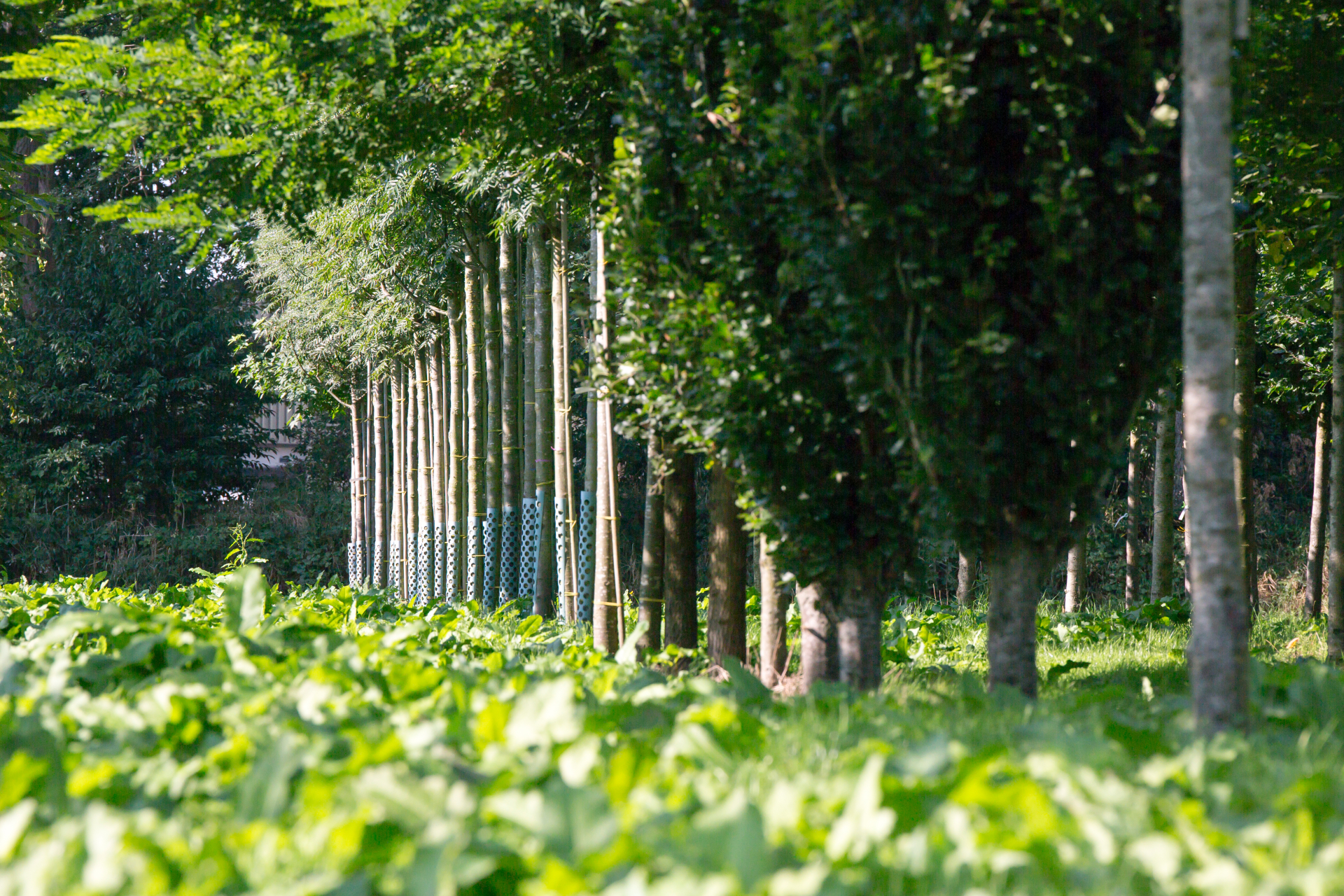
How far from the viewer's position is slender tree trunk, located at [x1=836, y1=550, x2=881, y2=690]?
401 cm

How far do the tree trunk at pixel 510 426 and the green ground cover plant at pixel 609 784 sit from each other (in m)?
6.43

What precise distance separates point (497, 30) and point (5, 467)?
720 inches

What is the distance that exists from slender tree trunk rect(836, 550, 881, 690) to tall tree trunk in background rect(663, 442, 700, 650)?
1411 millimetres

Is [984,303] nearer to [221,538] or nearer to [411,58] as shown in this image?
[411,58]

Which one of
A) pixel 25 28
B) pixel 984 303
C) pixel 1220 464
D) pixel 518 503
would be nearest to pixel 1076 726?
pixel 1220 464

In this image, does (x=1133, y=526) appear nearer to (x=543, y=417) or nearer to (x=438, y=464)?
(x=543, y=417)

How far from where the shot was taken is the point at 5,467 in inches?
754

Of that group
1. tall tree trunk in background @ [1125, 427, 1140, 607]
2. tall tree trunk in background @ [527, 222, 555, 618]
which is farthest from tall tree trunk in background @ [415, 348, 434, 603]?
tall tree trunk in background @ [1125, 427, 1140, 607]

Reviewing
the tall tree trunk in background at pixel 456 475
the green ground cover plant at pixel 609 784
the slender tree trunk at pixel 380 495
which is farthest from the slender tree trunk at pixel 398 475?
the green ground cover plant at pixel 609 784

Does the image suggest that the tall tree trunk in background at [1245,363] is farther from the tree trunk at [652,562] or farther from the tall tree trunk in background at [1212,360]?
the tall tree trunk in background at [1212,360]

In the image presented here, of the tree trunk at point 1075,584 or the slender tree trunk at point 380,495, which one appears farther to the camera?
the slender tree trunk at point 380,495

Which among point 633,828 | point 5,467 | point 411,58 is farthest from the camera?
point 5,467

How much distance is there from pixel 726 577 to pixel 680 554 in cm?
31

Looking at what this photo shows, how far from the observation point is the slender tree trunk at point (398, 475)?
619 inches
